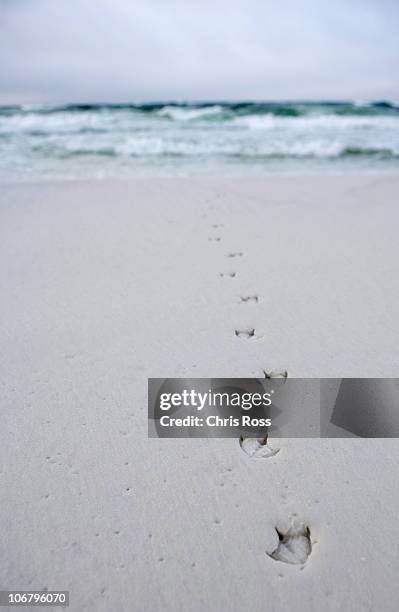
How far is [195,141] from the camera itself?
27.0 ft

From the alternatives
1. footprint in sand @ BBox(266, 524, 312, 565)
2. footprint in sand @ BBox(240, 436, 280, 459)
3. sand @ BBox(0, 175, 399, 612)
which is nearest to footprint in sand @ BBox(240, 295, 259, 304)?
sand @ BBox(0, 175, 399, 612)

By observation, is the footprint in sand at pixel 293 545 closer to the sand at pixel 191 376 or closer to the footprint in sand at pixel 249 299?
the sand at pixel 191 376

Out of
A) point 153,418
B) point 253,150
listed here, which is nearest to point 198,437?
point 153,418

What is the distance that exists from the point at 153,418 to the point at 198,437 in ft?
0.64

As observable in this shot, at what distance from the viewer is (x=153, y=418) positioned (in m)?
1.63

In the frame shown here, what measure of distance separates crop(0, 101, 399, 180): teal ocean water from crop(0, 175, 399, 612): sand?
2589 millimetres

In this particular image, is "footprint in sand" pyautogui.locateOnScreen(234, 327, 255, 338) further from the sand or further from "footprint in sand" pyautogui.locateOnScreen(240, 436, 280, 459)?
"footprint in sand" pyautogui.locateOnScreen(240, 436, 280, 459)

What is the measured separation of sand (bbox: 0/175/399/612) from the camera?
1.16 metres

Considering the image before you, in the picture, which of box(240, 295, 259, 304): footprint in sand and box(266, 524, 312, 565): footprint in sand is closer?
box(266, 524, 312, 565): footprint in sand

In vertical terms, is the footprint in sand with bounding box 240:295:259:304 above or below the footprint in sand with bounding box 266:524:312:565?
above

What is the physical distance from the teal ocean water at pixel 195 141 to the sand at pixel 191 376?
2589mm

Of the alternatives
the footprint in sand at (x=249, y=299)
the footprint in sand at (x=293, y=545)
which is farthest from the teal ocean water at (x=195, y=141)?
the footprint in sand at (x=293, y=545)

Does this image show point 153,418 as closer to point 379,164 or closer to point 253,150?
point 379,164

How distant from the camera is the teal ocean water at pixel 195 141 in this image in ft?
19.2
